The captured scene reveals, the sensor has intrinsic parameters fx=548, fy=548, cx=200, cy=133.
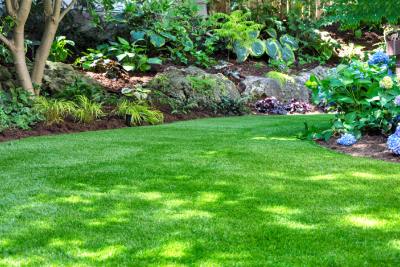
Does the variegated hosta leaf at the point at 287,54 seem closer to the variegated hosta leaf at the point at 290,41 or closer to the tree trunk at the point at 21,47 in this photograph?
the variegated hosta leaf at the point at 290,41

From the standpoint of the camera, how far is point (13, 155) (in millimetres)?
5000

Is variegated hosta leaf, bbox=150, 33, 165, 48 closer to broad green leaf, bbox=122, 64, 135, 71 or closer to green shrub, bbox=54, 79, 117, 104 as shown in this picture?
broad green leaf, bbox=122, 64, 135, 71

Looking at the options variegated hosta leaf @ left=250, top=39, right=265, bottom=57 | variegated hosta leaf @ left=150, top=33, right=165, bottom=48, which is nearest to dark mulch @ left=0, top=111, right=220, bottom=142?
variegated hosta leaf @ left=150, top=33, right=165, bottom=48

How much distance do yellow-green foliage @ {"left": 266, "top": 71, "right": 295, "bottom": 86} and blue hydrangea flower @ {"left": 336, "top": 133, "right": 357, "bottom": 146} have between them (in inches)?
225

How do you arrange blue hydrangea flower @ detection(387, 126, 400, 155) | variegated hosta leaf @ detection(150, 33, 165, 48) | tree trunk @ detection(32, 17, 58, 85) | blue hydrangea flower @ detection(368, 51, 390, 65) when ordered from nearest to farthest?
blue hydrangea flower @ detection(387, 126, 400, 155), blue hydrangea flower @ detection(368, 51, 390, 65), tree trunk @ detection(32, 17, 58, 85), variegated hosta leaf @ detection(150, 33, 165, 48)

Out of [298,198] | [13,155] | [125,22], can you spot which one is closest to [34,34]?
[125,22]

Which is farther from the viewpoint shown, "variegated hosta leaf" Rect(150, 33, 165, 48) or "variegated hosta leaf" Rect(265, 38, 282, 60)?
Result: "variegated hosta leaf" Rect(265, 38, 282, 60)

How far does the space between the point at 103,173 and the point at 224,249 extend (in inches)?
71.8

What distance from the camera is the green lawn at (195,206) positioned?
2.59 meters

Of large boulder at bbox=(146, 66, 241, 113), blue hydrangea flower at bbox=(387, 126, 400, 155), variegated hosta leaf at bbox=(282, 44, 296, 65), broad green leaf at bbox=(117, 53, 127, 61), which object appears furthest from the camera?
variegated hosta leaf at bbox=(282, 44, 296, 65)

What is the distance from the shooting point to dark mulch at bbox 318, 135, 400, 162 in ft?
16.5

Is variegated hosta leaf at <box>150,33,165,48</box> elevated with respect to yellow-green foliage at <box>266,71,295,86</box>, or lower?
elevated

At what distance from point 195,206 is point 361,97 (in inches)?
123

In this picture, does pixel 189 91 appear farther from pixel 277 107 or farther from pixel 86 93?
pixel 86 93
